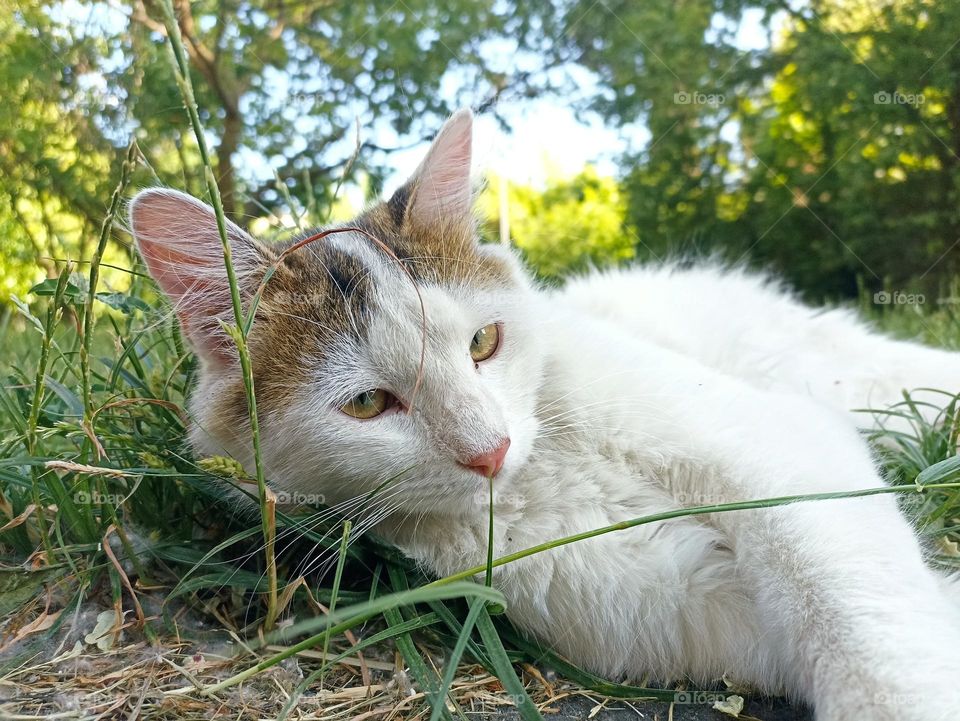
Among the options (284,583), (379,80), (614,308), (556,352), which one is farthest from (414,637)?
(379,80)

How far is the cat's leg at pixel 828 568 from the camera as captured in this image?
45.7 inches

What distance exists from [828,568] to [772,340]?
1.61 metres

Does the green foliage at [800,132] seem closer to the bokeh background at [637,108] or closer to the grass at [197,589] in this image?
the bokeh background at [637,108]

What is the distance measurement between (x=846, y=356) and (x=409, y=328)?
6.47 feet

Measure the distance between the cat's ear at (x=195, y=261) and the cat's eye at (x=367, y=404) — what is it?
0.36 meters

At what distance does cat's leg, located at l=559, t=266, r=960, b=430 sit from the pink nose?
3.75 ft

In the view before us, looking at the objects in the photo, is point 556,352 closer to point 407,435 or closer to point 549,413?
point 549,413

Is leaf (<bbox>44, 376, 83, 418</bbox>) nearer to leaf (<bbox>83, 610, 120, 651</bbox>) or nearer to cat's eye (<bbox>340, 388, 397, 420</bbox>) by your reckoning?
leaf (<bbox>83, 610, 120, 651</bbox>)

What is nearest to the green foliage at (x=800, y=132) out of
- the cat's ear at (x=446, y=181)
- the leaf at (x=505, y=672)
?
the cat's ear at (x=446, y=181)

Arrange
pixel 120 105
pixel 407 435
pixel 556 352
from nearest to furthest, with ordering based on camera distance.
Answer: pixel 407 435 → pixel 556 352 → pixel 120 105

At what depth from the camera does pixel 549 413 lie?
176 cm

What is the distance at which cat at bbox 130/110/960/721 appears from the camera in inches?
54.4

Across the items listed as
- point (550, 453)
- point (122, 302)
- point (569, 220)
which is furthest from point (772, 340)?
point (569, 220)

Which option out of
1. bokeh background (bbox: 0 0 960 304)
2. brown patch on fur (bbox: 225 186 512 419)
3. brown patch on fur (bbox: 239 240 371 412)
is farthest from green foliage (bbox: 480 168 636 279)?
brown patch on fur (bbox: 239 240 371 412)
